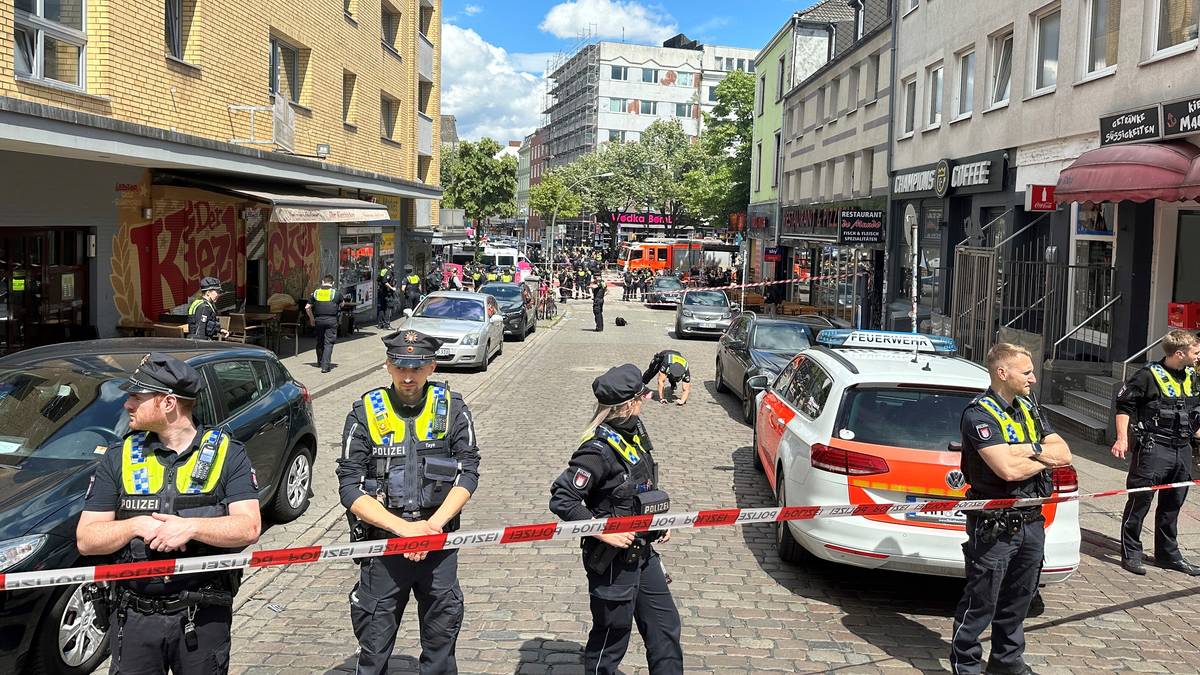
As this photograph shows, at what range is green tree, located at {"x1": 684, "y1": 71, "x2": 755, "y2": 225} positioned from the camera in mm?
50750

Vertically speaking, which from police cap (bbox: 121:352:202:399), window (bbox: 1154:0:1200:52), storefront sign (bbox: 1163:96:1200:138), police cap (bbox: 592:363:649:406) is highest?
window (bbox: 1154:0:1200:52)

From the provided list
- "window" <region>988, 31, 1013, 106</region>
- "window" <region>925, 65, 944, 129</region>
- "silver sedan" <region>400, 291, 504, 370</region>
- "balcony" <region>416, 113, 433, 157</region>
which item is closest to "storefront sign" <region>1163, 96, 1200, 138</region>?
"window" <region>988, 31, 1013, 106</region>

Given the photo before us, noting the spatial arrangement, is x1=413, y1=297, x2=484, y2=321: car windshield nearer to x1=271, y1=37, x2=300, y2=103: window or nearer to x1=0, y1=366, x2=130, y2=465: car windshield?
x1=271, y1=37, x2=300, y2=103: window

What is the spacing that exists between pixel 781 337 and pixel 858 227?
1154cm

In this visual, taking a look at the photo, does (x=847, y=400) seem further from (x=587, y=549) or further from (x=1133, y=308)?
(x=1133, y=308)

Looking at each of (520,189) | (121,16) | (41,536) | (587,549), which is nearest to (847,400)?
(587,549)

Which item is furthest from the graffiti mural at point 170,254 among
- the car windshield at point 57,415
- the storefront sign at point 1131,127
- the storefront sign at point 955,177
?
the storefront sign at point 1131,127

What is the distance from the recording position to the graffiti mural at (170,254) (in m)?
15.5

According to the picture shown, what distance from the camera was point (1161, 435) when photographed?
22.4 ft

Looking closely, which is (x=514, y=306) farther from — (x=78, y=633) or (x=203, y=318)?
(x=78, y=633)

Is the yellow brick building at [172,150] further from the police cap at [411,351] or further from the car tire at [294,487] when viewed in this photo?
the police cap at [411,351]

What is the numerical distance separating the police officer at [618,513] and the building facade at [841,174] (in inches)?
845

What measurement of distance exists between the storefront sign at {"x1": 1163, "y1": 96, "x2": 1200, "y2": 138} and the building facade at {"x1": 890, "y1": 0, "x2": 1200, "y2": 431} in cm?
2

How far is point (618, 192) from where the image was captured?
79.9 metres
